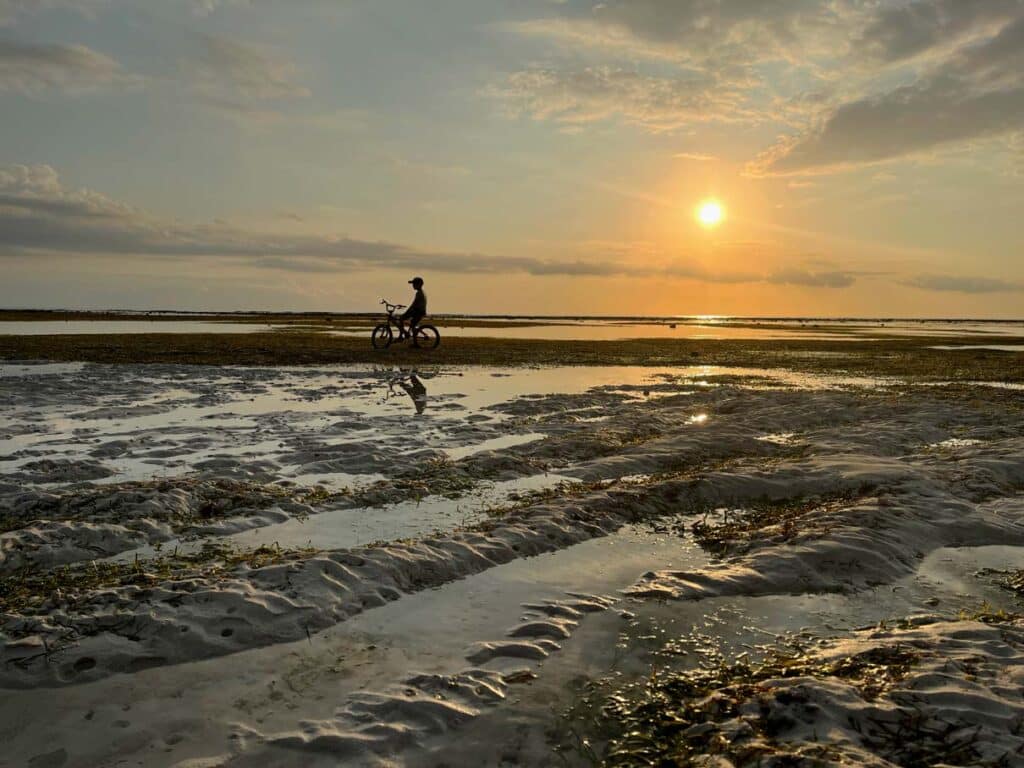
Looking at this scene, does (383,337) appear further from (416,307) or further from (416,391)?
(416,391)

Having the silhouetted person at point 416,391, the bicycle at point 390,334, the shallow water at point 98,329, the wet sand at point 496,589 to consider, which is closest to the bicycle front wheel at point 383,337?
the bicycle at point 390,334

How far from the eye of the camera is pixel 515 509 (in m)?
7.93

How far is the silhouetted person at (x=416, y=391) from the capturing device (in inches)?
632

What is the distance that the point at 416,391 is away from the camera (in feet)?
60.9

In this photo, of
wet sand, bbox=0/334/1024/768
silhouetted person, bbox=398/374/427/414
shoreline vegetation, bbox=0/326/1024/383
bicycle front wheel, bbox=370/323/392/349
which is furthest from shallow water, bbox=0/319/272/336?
wet sand, bbox=0/334/1024/768

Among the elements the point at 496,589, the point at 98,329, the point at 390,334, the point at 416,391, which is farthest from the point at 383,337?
the point at 98,329

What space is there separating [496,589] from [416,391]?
43.0 ft

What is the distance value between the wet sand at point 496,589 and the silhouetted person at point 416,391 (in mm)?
2707

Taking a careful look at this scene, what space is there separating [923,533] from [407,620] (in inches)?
228

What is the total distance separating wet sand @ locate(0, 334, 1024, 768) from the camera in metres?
3.69

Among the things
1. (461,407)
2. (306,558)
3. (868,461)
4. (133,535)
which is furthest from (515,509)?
(461,407)

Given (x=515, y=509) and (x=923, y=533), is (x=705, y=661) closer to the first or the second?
(x=515, y=509)

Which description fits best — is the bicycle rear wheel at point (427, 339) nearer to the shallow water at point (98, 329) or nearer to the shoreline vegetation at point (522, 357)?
the shoreline vegetation at point (522, 357)

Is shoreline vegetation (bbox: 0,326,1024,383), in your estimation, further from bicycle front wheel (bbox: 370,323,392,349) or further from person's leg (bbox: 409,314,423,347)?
person's leg (bbox: 409,314,423,347)
